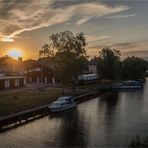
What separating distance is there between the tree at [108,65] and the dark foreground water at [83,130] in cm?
8358

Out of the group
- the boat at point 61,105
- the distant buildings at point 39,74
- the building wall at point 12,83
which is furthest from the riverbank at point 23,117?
the distant buildings at point 39,74

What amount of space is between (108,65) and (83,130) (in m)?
112

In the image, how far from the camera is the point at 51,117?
82.2m

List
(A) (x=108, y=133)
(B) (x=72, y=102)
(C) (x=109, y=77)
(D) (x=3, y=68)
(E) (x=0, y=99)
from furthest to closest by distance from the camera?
1. (C) (x=109, y=77)
2. (D) (x=3, y=68)
3. (B) (x=72, y=102)
4. (E) (x=0, y=99)
5. (A) (x=108, y=133)

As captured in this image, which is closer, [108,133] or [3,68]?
[108,133]

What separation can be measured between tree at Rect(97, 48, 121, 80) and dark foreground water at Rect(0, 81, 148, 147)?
83578mm

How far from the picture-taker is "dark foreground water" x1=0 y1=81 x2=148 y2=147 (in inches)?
2247

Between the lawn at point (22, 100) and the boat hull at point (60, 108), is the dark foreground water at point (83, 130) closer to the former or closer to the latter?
the boat hull at point (60, 108)

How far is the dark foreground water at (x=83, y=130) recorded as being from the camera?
57.1 m

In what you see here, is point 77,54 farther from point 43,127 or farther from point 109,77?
point 109,77

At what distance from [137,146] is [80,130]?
21.7 meters

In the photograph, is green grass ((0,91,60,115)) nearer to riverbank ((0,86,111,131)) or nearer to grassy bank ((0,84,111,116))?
grassy bank ((0,84,111,116))

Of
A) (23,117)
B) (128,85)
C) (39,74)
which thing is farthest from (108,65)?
(23,117)

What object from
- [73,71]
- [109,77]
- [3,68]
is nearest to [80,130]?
[73,71]
